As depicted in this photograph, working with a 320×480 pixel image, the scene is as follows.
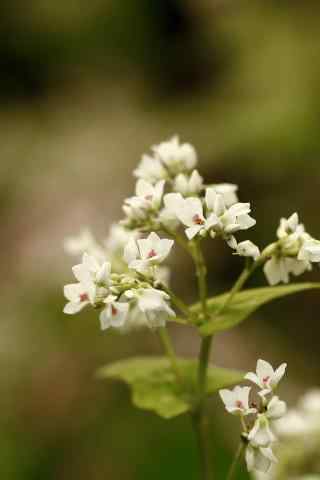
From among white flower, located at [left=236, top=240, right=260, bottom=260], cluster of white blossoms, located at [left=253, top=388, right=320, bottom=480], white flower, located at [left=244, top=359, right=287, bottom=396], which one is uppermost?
white flower, located at [left=236, top=240, right=260, bottom=260]

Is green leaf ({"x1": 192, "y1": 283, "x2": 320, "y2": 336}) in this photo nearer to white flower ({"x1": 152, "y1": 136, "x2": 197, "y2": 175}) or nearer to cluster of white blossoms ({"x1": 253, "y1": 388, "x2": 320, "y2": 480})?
white flower ({"x1": 152, "y1": 136, "x2": 197, "y2": 175})

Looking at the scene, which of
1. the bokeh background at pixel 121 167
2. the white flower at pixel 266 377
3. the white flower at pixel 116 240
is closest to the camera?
the white flower at pixel 266 377

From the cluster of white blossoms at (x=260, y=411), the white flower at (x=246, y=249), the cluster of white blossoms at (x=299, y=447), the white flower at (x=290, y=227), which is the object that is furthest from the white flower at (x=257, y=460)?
the cluster of white blossoms at (x=299, y=447)

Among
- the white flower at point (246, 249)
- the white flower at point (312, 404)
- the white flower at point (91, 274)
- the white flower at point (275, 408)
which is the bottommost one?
the white flower at point (312, 404)

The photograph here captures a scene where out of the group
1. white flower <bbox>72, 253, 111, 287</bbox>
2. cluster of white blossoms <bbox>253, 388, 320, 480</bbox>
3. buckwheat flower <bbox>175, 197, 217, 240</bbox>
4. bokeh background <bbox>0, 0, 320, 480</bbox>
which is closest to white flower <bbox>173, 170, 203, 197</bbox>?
buckwheat flower <bbox>175, 197, 217, 240</bbox>

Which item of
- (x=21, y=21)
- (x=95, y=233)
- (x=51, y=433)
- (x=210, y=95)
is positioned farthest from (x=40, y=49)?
(x=51, y=433)

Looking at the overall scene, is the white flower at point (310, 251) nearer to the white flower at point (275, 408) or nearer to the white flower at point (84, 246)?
the white flower at point (275, 408)

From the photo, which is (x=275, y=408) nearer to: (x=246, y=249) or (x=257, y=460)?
(x=257, y=460)

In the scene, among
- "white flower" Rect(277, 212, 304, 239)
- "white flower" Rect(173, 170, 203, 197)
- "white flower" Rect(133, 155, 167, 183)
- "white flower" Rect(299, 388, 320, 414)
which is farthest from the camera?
"white flower" Rect(299, 388, 320, 414)
